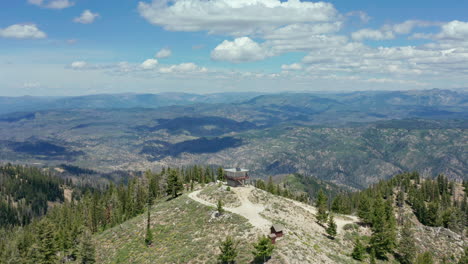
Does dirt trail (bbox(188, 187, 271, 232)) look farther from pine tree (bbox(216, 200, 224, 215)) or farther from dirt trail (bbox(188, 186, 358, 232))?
pine tree (bbox(216, 200, 224, 215))

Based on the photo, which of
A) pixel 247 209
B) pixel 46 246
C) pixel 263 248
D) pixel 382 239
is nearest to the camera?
pixel 263 248

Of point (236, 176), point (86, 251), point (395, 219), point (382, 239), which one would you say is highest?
point (236, 176)

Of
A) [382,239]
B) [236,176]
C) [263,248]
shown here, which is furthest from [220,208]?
[382,239]

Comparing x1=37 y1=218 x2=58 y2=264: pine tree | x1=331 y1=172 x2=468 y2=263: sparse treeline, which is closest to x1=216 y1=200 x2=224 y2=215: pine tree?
x1=331 y1=172 x2=468 y2=263: sparse treeline

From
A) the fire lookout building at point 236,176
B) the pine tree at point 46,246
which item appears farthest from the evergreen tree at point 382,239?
the pine tree at point 46,246

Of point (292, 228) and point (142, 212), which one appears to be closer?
point (292, 228)

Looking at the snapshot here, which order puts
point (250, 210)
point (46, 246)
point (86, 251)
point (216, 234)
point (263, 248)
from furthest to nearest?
point (46, 246) < point (250, 210) < point (86, 251) < point (216, 234) < point (263, 248)

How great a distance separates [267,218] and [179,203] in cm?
3779

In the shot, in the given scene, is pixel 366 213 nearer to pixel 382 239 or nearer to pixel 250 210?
pixel 382 239

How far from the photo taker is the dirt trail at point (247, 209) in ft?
313

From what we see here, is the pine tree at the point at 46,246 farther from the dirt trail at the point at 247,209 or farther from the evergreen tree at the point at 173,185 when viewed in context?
the dirt trail at the point at 247,209

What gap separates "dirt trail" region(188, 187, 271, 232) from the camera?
9527 cm

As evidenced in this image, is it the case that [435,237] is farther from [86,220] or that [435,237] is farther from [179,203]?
[86,220]

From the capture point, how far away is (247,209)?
110m
